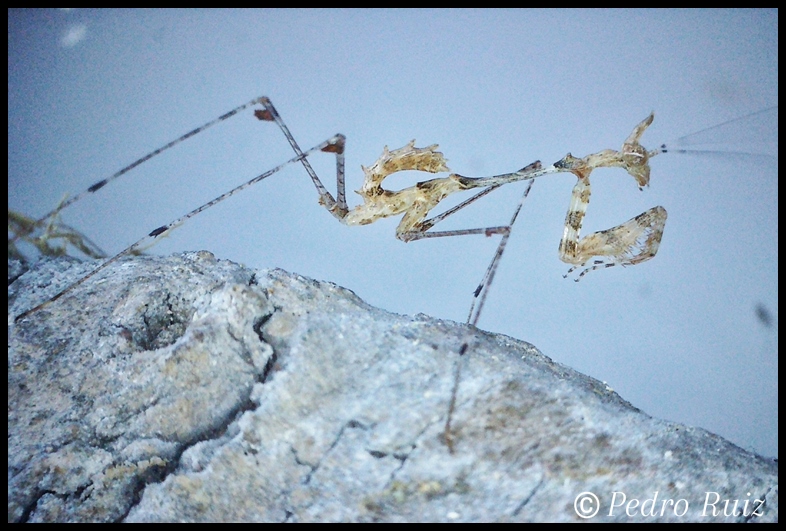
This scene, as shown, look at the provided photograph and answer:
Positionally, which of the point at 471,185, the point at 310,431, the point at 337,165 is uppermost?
the point at 471,185

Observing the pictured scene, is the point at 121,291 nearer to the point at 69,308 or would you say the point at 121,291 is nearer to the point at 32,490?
the point at 69,308

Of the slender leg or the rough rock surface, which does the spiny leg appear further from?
the rough rock surface

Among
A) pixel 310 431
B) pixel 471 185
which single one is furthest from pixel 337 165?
pixel 310 431

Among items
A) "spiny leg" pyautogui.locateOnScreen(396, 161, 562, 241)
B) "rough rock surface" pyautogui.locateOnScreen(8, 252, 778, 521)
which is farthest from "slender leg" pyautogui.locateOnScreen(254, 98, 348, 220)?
"rough rock surface" pyautogui.locateOnScreen(8, 252, 778, 521)

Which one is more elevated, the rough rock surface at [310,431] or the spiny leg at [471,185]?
the spiny leg at [471,185]

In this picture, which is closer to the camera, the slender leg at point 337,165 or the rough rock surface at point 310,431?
the rough rock surface at point 310,431

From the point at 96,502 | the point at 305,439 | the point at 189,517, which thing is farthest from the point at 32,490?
the point at 305,439

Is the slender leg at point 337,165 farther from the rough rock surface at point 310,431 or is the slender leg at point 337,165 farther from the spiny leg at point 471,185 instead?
the rough rock surface at point 310,431

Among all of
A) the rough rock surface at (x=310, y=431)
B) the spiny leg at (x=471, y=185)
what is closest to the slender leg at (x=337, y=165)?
the spiny leg at (x=471, y=185)

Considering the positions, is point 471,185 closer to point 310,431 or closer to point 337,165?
point 337,165

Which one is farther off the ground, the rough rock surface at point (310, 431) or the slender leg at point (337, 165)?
the slender leg at point (337, 165)
